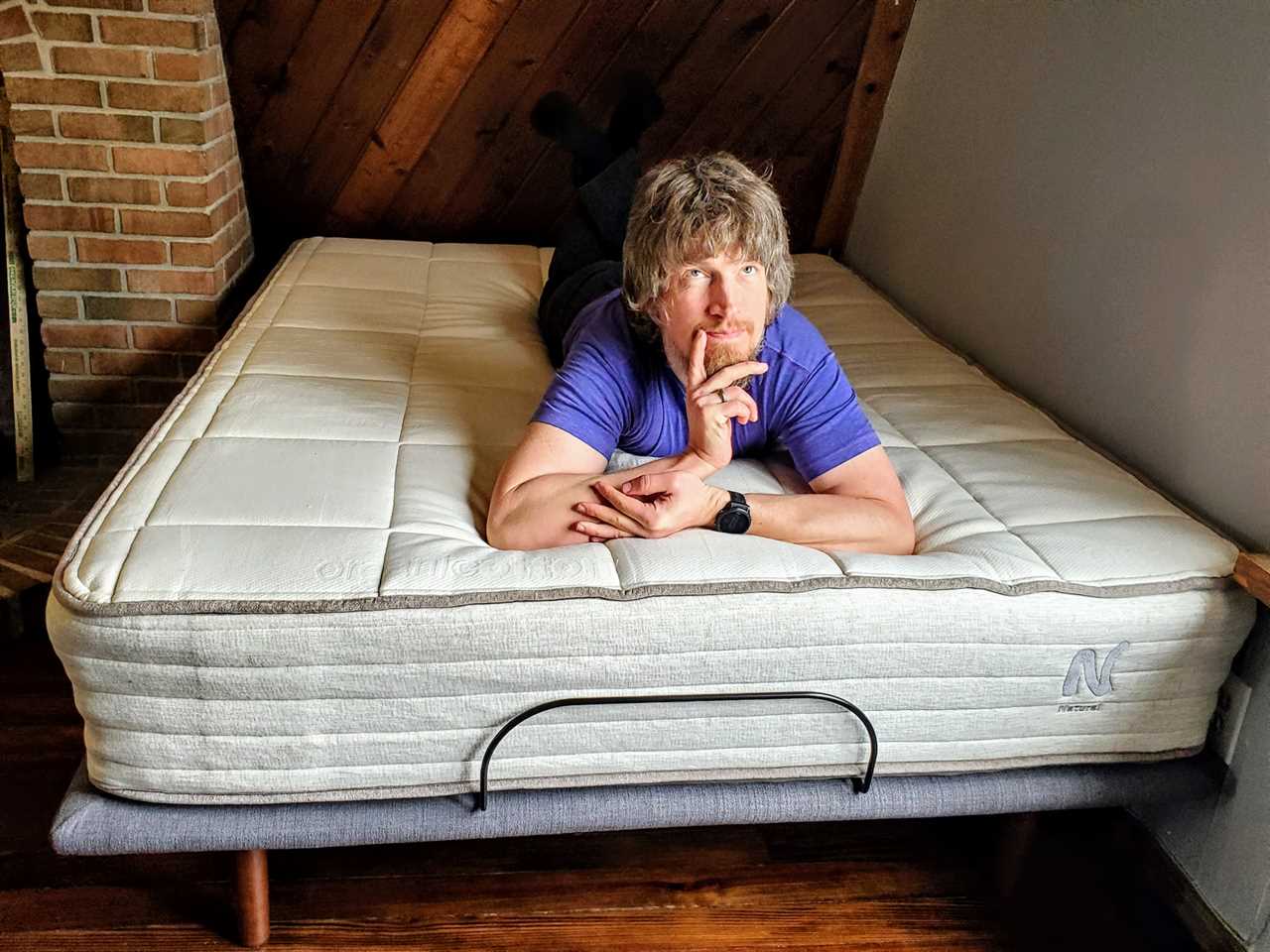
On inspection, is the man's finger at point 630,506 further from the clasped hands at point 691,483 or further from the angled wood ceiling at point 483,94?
the angled wood ceiling at point 483,94

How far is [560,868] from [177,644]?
0.68 m

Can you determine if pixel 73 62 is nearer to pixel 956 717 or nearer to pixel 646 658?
pixel 646 658

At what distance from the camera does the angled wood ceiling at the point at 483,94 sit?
2727 mm

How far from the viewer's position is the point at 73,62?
2.40 meters

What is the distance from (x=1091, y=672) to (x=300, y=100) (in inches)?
89.9

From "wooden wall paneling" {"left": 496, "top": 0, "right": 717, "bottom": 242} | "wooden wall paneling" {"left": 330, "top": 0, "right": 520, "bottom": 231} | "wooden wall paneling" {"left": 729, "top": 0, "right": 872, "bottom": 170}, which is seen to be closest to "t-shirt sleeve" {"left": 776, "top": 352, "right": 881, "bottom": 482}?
"wooden wall paneling" {"left": 729, "top": 0, "right": 872, "bottom": 170}

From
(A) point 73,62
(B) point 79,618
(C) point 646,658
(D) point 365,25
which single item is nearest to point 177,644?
(B) point 79,618

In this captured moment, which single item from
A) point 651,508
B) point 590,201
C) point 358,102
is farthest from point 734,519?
point 358,102

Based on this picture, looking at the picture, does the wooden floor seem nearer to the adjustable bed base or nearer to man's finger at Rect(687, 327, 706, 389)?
the adjustable bed base

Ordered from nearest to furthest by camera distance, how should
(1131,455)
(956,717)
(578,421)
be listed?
(956,717)
(578,421)
(1131,455)

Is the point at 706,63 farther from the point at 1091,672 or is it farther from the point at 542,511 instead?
the point at 1091,672

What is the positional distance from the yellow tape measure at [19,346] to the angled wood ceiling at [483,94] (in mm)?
611

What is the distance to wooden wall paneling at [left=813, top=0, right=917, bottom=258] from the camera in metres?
2.78

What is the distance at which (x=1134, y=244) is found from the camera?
6.13 ft
